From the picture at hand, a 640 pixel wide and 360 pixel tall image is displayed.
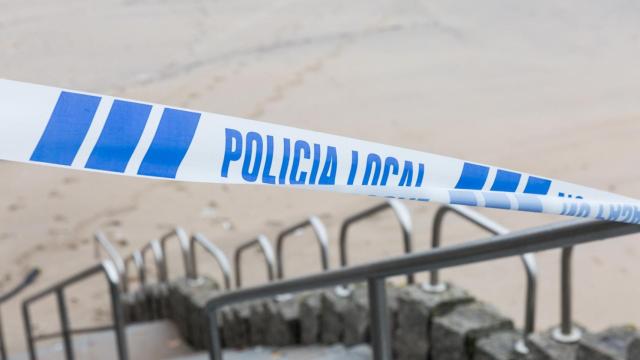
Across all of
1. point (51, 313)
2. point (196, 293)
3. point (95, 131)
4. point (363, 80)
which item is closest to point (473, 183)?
point (95, 131)

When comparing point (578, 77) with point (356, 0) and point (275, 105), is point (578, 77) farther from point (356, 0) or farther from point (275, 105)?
point (356, 0)

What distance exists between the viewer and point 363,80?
14.9 metres

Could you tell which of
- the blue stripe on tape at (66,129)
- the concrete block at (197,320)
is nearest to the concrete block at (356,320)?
the concrete block at (197,320)

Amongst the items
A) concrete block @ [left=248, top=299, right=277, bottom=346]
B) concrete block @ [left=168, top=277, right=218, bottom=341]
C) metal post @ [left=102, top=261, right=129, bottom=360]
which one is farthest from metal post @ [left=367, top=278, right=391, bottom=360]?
concrete block @ [left=168, top=277, right=218, bottom=341]

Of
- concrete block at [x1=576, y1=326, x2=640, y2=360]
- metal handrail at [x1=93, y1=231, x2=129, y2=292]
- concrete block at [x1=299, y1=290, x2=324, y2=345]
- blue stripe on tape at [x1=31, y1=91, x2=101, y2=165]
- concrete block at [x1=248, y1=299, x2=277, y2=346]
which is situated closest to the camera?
blue stripe on tape at [x1=31, y1=91, x2=101, y2=165]

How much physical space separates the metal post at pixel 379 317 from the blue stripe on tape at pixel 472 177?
0.63 meters

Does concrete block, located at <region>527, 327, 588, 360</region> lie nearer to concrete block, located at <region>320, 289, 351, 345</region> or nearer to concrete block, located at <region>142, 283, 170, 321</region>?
concrete block, located at <region>320, 289, 351, 345</region>

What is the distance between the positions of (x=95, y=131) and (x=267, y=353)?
3.03 metres

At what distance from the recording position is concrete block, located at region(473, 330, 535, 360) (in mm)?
2402

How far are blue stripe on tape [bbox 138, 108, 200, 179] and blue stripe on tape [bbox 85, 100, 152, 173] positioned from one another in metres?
0.02

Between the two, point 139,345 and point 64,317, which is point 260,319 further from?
point 139,345

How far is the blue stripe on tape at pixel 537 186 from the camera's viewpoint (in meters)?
1.22

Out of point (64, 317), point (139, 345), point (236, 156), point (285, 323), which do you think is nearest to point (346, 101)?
point (139, 345)

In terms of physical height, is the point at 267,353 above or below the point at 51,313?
above
